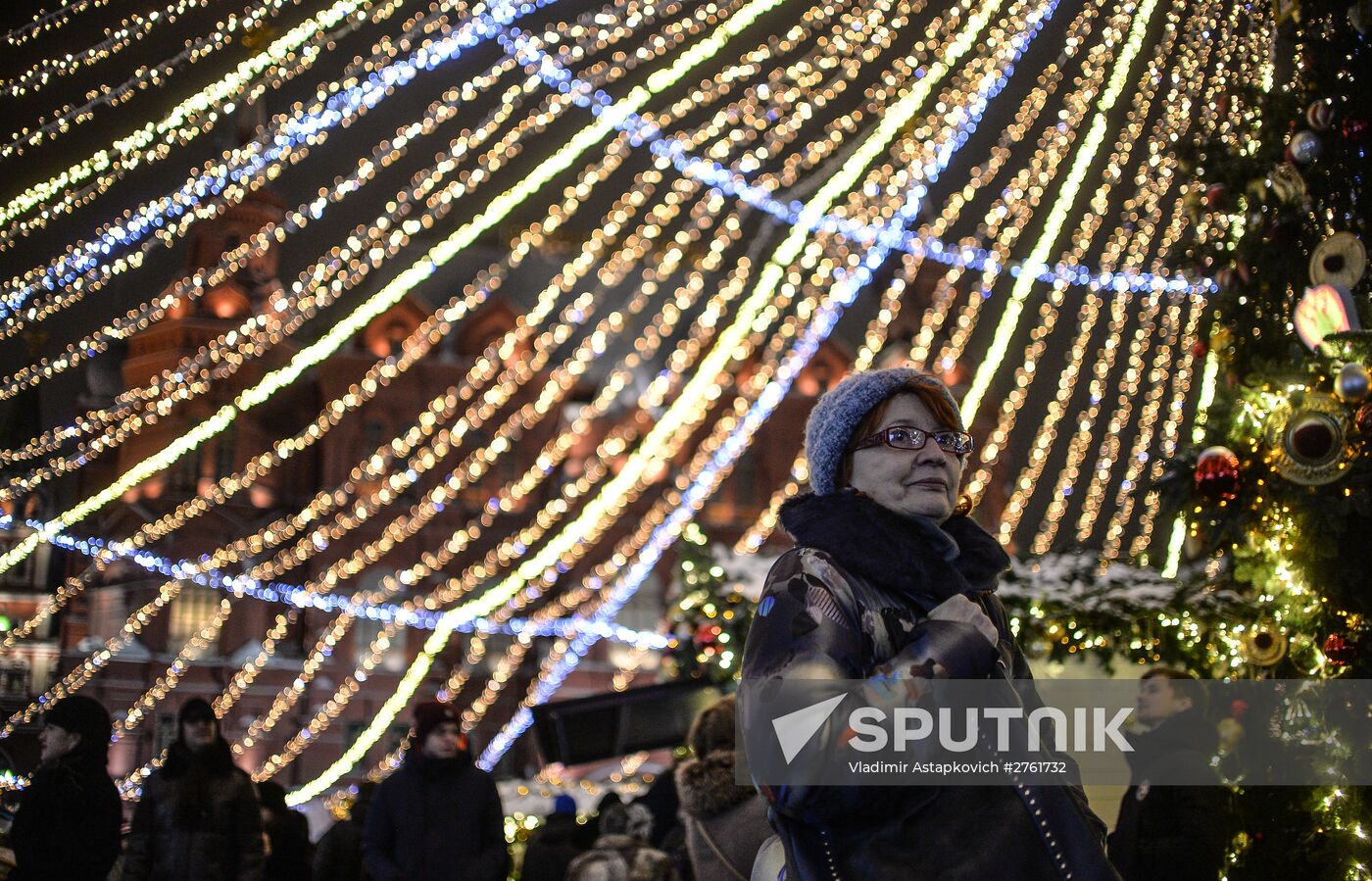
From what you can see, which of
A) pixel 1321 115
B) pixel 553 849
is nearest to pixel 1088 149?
pixel 1321 115

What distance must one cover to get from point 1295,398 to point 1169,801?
5.34 ft

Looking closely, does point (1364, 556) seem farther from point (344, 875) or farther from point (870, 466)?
point (344, 875)

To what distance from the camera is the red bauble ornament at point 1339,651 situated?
488 centimetres

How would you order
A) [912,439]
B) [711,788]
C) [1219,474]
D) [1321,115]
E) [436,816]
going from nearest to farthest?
[912,439], [711,788], [1219,474], [1321,115], [436,816]

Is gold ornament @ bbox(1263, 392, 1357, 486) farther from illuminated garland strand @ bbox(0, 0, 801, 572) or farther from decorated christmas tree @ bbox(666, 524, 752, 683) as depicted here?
decorated christmas tree @ bbox(666, 524, 752, 683)

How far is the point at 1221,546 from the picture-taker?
17.9 feet

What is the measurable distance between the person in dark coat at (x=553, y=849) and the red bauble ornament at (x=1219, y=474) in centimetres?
355

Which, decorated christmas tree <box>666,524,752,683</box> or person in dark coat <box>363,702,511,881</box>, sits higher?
decorated christmas tree <box>666,524,752,683</box>

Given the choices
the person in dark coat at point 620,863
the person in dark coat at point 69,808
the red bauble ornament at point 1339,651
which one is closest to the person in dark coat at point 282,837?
the person in dark coat at point 69,808

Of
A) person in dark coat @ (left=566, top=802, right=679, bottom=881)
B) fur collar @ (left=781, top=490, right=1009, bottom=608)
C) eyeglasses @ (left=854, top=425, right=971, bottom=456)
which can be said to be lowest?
person in dark coat @ (left=566, top=802, right=679, bottom=881)

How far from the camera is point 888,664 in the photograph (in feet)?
7.57

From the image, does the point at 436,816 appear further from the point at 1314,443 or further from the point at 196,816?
the point at 1314,443

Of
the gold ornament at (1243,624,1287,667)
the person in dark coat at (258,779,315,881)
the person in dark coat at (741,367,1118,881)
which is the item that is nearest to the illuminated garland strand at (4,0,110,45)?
the person in dark coat at (258,779,315,881)

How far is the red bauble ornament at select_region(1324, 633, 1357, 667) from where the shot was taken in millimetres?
4883
